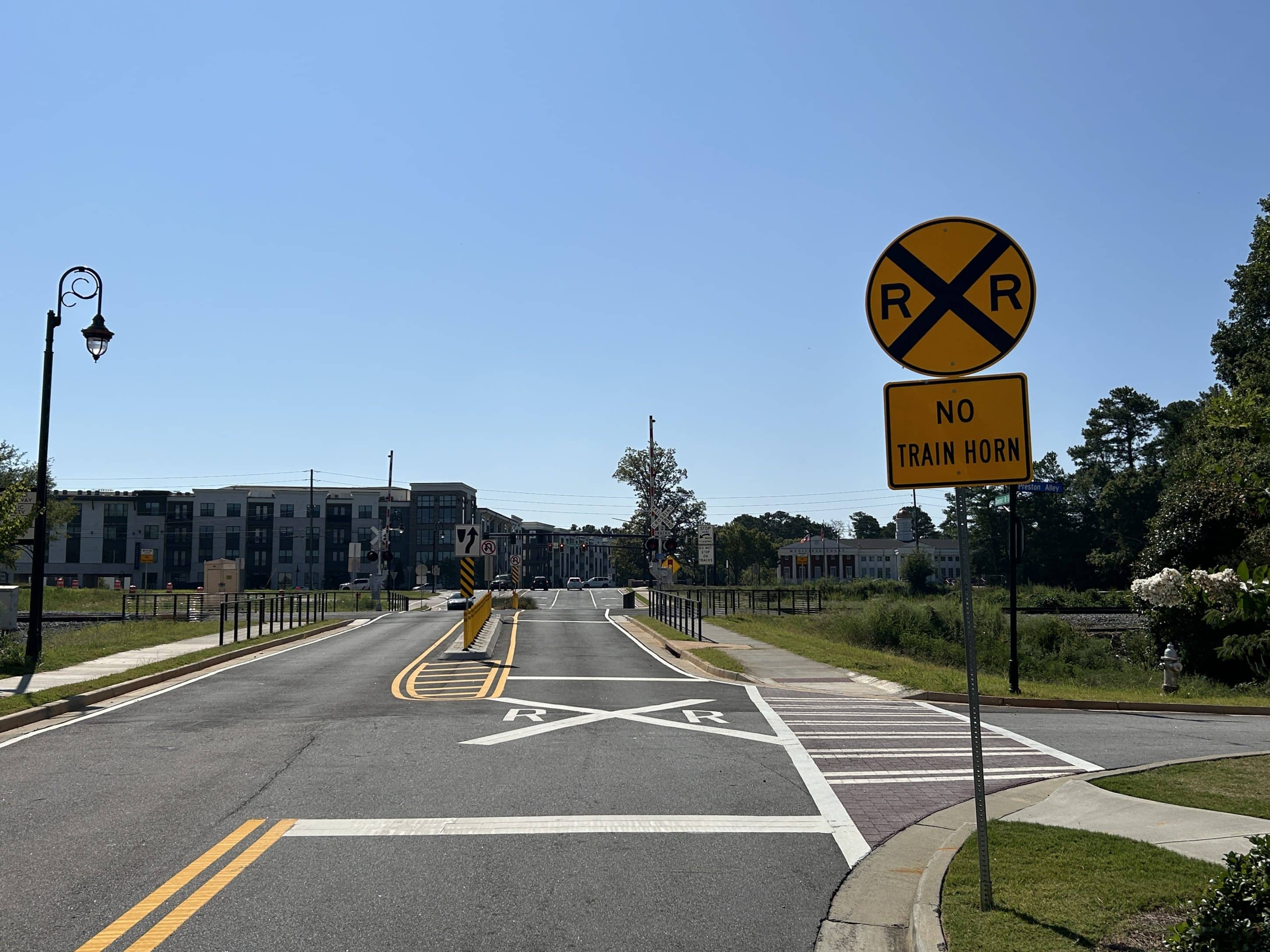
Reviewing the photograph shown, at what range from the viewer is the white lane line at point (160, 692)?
39.6ft

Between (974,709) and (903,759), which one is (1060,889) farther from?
(903,759)

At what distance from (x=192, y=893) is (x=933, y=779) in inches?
256

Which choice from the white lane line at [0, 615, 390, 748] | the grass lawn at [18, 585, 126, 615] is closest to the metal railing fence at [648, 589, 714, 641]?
the white lane line at [0, 615, 390, 748]

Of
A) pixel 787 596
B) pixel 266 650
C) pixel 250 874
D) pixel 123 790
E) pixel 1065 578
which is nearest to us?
pixel 250 874

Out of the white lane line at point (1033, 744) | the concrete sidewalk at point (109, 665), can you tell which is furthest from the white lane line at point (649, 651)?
the concrete sidewalk at point (109, 665)

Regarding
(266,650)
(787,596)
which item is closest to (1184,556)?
(266,650)

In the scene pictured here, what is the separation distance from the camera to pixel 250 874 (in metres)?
6.28

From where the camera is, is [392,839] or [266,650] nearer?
[392,839]

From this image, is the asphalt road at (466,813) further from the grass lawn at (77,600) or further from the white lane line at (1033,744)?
the grass lawn at (77,600)

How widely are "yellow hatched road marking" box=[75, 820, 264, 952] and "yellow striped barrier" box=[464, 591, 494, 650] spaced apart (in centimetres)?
1557

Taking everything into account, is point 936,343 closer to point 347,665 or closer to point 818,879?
point 818,879

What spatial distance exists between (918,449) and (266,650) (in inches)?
924

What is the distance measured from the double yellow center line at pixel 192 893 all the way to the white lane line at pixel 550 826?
290mm

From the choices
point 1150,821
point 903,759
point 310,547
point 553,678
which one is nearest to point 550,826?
point 1150,821
